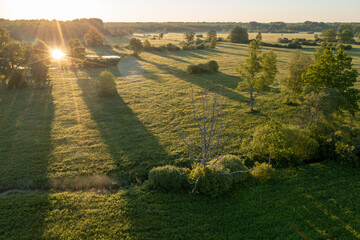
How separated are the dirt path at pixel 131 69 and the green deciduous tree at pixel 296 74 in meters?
33.2

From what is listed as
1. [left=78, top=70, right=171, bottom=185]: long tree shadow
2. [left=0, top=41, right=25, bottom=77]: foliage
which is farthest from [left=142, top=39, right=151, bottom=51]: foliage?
[left=78, top=70, right=171, bottom=185]: long tree shadow

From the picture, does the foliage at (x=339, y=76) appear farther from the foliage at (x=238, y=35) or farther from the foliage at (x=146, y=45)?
the foliage at (x=238, y=35)

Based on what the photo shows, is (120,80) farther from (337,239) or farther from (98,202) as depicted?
(337,239)

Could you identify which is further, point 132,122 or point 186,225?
point 132,122

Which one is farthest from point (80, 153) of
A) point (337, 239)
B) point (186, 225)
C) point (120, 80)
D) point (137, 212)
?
point (120, 80)

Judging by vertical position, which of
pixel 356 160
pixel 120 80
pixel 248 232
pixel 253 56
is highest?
pixel 253 56

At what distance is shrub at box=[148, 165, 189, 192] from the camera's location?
A: 15698mm

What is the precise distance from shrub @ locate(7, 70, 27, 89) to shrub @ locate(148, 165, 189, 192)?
142 feet

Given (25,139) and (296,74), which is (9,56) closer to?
(25,139)

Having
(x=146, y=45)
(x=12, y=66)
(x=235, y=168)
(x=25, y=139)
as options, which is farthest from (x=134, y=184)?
(x=146, y=45)

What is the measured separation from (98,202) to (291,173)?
51.6 ft

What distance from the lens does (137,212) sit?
539 inches

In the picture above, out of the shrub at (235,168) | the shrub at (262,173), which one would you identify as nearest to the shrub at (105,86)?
the shrub at (235,168)

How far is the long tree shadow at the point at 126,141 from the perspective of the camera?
1895cm
